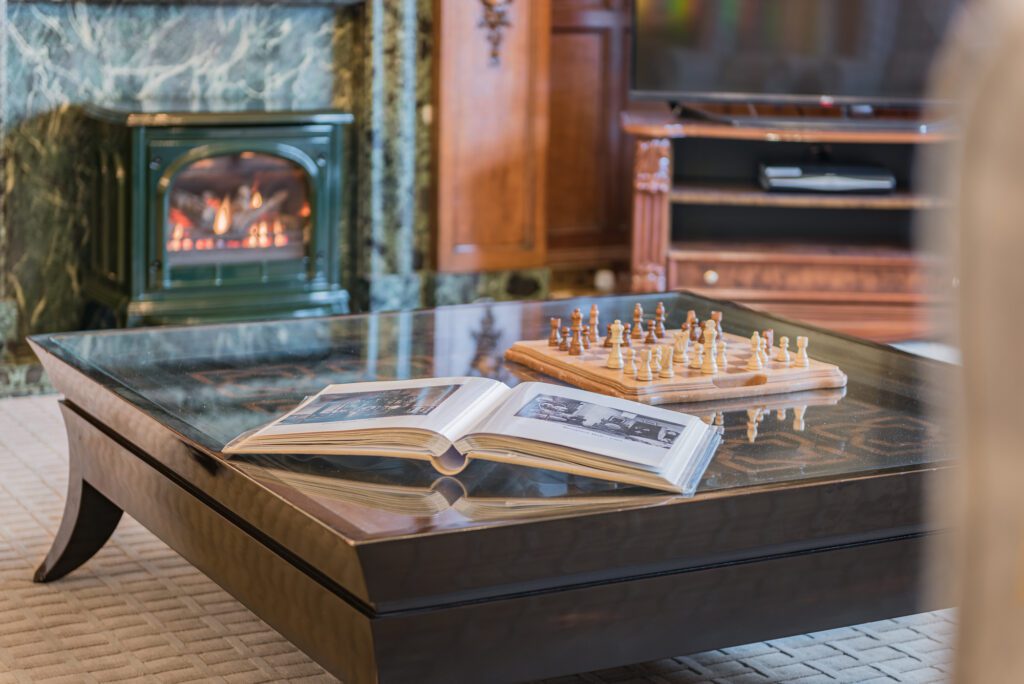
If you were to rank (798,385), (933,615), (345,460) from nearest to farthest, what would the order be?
(345,460), (798,385), (933,615)

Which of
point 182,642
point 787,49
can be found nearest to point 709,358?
point 182,642

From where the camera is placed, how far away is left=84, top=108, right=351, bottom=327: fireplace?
3.87 metres

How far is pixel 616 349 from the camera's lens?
7.20 ft

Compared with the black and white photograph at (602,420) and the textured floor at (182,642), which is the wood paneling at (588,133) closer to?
the textured floor at (182,642)

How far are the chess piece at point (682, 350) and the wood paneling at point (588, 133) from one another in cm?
293

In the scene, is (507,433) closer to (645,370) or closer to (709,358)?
(645,370)

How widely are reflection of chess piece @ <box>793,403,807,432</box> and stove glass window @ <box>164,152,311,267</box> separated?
7.74 feet

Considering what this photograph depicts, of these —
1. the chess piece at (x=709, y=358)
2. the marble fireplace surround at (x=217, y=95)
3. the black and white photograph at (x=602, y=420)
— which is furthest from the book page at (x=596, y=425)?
the marble fireplace surround at (x=217, y=95)

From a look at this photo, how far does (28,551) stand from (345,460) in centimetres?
112

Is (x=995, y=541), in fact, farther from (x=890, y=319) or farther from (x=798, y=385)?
(x=890, y=319)

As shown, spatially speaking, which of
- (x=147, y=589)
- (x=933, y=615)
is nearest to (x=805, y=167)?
(x=933, y=615)

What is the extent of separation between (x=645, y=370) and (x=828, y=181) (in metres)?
2.72

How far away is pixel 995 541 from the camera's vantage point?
366mm

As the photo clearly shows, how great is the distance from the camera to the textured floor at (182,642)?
2.06m
